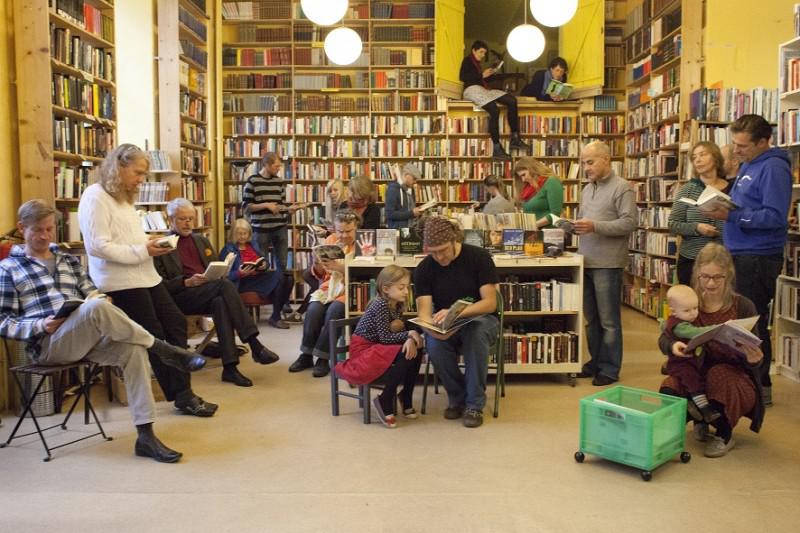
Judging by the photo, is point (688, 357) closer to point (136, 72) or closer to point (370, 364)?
point (370, 364)

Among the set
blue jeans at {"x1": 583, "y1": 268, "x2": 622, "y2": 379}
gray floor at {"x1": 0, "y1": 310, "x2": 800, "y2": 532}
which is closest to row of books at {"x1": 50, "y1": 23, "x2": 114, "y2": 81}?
gray floor at {"x1": 0, "y1": 310, "x2": 800, "y2": 532}

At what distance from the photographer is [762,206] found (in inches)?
171

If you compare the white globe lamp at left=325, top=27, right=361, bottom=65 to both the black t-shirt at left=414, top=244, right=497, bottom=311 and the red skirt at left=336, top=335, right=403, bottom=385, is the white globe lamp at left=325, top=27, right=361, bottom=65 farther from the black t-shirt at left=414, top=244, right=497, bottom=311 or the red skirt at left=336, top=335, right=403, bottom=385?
the red skirt at left=336, top=335, right=403, bottom=385

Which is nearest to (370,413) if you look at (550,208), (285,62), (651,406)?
(651,406)

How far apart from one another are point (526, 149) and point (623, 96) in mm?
1596

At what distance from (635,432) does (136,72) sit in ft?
21.1

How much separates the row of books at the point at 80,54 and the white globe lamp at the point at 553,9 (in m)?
3.75

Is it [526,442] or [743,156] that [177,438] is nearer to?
[526,442]

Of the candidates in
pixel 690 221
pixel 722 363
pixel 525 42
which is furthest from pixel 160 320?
pixel 525 42

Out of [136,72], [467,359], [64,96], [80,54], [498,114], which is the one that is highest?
[136,72]

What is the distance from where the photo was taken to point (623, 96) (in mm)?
9852

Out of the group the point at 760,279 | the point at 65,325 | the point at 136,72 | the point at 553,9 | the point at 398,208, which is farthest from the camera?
the point at 136,72

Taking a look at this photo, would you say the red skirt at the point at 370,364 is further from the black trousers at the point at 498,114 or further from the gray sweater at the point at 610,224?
the black trousers at the point at 498,114

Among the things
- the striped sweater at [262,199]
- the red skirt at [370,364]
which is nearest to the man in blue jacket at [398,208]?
the striped sweater at [262,199]
